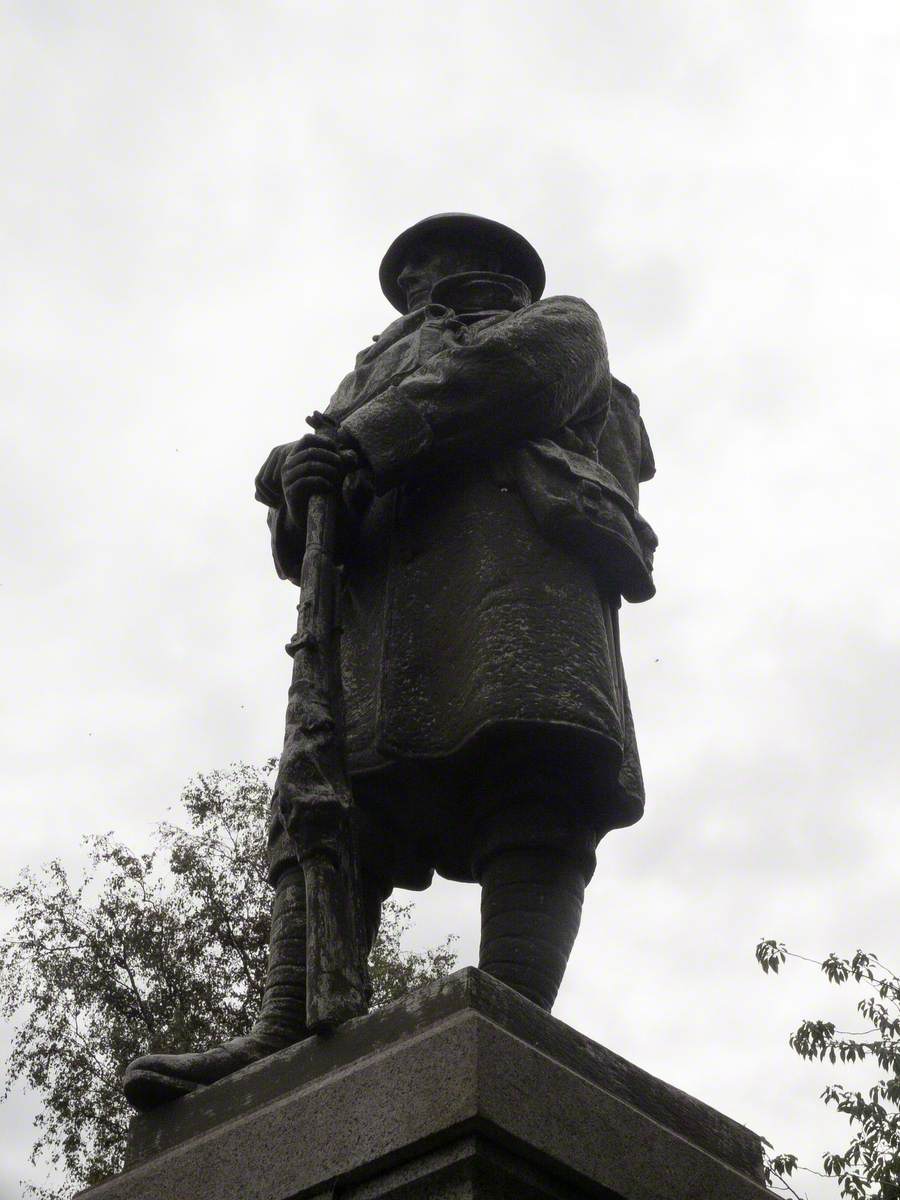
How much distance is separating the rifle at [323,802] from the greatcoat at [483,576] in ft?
0.64

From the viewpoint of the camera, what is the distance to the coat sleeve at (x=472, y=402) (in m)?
4.26

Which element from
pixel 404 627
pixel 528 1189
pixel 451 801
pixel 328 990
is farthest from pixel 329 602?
pixel 528 1189

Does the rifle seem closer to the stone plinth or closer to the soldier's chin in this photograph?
the stone plinth

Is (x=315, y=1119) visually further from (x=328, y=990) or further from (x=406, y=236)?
(x=406, y=236)

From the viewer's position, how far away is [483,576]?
4141 millimetres

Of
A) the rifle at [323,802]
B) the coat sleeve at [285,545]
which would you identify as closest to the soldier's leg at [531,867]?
the rifle at [323,802]

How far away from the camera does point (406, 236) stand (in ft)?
17.1

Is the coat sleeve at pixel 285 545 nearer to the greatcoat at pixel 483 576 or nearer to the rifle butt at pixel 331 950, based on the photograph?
the greatcoat at pixel 483 576

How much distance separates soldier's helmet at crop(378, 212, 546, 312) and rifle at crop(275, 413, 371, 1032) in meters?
1.39

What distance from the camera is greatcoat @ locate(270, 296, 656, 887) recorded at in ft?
12.6

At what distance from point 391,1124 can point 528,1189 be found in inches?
10.7

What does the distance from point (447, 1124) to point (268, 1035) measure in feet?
2.74

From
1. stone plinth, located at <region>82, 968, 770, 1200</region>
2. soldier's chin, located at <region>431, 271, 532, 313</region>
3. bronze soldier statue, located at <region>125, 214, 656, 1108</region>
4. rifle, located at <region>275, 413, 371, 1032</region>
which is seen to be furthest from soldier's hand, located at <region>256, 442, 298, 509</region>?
stone plinth, located at <region>82, 968, 770, 1200</region>

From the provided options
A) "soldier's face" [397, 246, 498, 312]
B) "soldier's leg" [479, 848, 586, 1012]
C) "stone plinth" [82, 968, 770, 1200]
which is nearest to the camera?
"stone plinth" [82, 968, 770, 1200]
